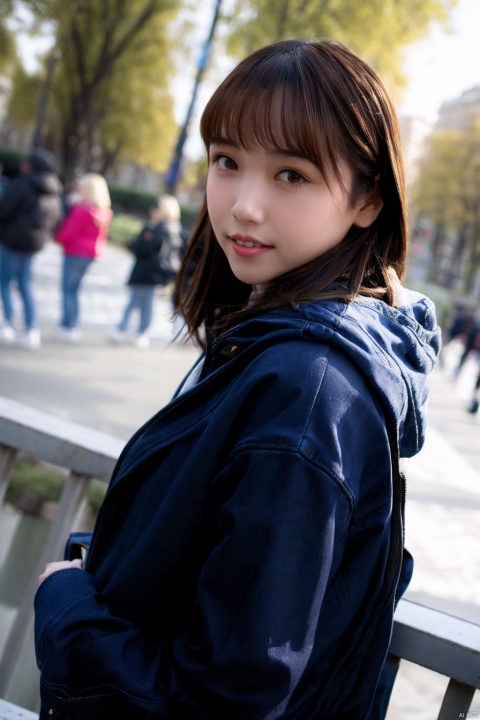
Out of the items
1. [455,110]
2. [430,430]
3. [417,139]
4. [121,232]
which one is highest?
[455,110]

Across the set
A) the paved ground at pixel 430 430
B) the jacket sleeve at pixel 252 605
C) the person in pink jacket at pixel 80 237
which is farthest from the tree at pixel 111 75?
the jacket sleeve at pixel 252 605

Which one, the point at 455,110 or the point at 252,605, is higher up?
the point at 455,110

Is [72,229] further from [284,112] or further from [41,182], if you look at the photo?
[284,112]

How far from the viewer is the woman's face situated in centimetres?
121

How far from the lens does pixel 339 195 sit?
1.24 metres

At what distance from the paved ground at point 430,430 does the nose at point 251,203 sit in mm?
2287

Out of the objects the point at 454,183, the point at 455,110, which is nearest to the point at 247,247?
the point at 454,183

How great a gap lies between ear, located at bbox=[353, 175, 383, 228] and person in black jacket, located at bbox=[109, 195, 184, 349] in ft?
27.5

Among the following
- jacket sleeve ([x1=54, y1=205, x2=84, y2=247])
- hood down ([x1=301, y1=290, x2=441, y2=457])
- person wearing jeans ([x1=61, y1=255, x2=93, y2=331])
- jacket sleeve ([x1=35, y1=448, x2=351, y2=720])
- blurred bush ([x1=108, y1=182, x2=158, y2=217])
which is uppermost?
hood down ([x1=301, y1=290, x2=441, y2=457])

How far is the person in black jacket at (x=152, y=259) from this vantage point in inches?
378

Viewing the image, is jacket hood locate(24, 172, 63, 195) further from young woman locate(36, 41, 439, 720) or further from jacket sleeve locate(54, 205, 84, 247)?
young woman locate(36, 41, 439, 720)

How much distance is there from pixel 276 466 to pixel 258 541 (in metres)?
0.10

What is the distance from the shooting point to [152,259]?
31.5ft

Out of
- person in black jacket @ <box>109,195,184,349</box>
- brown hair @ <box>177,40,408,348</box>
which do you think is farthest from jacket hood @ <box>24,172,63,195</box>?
brown hair @ <box>177,40,408,348</box>
